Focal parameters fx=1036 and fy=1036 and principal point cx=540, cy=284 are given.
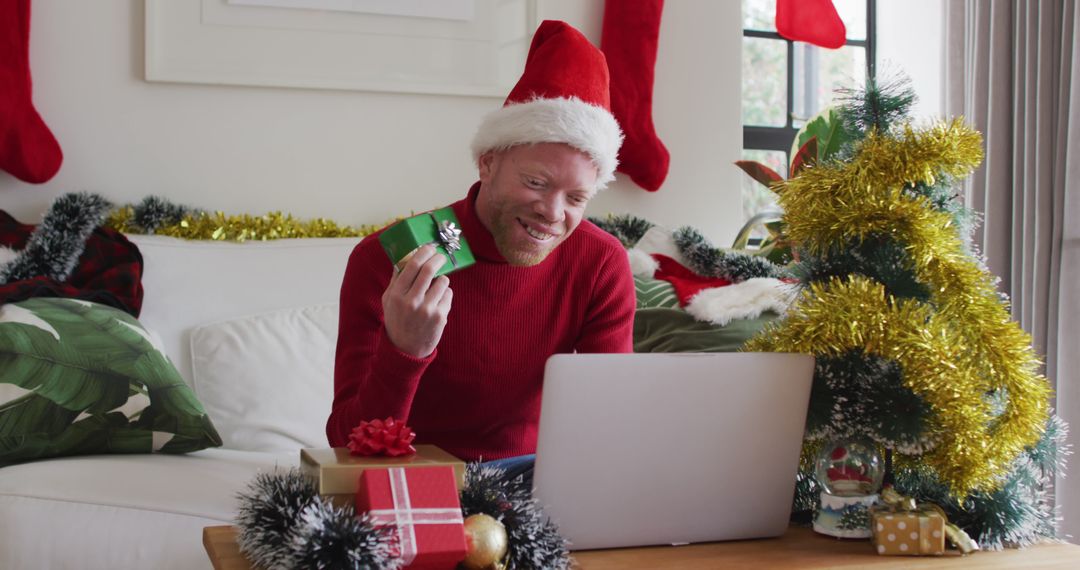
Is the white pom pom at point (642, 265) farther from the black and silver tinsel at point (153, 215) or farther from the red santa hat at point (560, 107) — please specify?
the black and silver tinsel at point (153, 215)

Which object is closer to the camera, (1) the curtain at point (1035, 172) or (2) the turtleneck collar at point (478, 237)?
(2) the turtleneck collar at point (478, 237)

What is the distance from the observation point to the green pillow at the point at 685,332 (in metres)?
2.09

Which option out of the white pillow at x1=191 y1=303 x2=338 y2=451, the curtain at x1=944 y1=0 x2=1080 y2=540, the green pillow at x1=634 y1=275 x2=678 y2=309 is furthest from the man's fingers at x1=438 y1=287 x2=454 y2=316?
the curtain at x1=944 y1=0 x2=1080 y2=540

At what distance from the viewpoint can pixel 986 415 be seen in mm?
1140

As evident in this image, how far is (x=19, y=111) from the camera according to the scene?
2295 mm

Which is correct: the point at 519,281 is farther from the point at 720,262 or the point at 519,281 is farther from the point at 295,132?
the point at 295,132

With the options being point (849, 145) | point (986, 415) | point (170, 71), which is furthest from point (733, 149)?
point (986, 415)

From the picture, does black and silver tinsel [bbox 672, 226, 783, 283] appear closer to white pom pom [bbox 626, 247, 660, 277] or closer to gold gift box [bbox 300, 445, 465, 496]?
white pom pom [bbox 626, 247, 660, 277]

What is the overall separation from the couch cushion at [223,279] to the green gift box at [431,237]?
3.82ft

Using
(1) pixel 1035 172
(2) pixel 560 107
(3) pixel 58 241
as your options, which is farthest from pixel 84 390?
(1) pixel 1035 172

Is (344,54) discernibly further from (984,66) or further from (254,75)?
(984,66)

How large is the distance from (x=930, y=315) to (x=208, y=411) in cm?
147

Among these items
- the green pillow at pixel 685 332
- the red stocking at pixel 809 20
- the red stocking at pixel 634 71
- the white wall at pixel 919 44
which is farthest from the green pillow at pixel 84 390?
the white wall at pixel 919 44

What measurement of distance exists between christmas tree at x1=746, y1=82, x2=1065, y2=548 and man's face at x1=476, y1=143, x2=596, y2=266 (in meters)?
0.29
